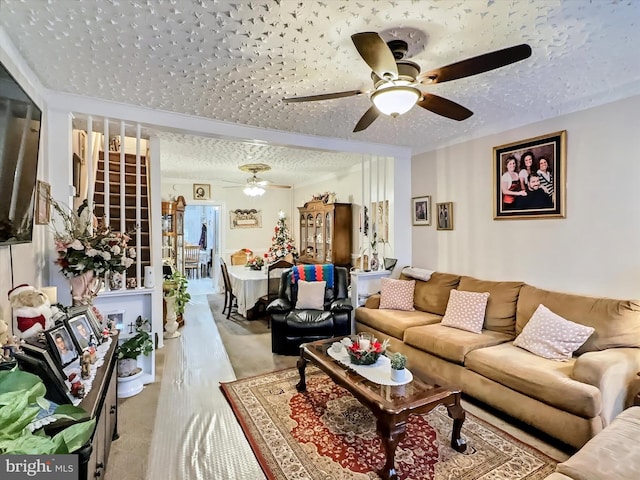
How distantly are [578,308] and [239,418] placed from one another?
283 centimetres

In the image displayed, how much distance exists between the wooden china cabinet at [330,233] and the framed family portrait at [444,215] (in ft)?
6.56

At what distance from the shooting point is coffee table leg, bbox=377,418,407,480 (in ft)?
6.28

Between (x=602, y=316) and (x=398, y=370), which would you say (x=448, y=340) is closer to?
(x=398, y=370)

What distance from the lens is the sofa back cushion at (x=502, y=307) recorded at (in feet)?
10.7

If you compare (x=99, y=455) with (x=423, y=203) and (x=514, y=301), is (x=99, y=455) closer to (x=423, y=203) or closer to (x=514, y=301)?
(x=514, y=301)

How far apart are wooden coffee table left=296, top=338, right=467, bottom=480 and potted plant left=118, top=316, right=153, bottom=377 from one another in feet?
5.50

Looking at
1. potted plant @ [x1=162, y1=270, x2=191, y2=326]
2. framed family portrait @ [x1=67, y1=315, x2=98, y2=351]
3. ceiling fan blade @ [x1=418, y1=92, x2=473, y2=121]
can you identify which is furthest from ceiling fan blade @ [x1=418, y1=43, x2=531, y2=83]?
potted plant @ [x1=162, y1=270, x2=191, y2=326]

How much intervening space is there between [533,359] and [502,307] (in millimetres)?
785

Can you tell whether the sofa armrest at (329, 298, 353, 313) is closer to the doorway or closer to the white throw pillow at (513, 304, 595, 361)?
the white throw pillow at (513, 304, 595, 361)

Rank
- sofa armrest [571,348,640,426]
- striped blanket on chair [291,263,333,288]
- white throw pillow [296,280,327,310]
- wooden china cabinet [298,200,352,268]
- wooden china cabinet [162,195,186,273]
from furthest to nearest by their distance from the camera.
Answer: wooden china cabinet [298,200,352,268] → wooden china cabinet [162,195,186,273] → striped blanket on chair [291,263,333,288] → white throw pillow [296,280,327,310] → sofa armrest [571,348,640,426]

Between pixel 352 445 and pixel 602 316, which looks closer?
pixel 352 445

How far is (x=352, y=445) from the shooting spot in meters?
2.25

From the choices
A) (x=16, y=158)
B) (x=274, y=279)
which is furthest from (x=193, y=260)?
(x=16, y=158)

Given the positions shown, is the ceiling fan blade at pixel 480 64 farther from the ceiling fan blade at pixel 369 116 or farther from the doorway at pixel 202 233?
the doorway at pixel 202 233
